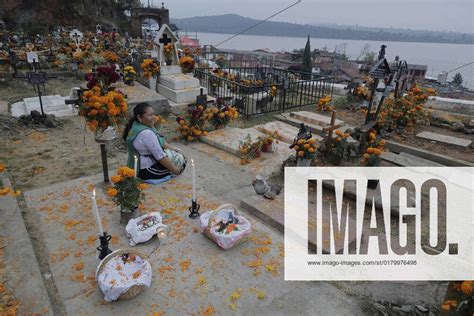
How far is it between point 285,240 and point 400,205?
1.91m

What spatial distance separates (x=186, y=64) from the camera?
404 inches

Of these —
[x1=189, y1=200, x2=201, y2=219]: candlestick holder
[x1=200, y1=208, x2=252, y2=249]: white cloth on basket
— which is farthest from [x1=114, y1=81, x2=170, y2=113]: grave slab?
[x1=200, y1=208, x2=252, y2=249]: white cloth on basket

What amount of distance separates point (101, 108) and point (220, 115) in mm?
3516

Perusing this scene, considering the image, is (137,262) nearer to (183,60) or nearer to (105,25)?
(183,60)

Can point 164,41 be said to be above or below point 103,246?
above

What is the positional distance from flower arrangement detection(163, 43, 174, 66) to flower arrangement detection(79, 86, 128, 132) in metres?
6.02

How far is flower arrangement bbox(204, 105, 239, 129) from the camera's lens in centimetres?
750

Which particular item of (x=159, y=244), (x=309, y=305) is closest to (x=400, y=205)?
(x=309, y=305)

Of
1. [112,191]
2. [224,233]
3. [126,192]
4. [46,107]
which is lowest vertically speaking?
[224,233]

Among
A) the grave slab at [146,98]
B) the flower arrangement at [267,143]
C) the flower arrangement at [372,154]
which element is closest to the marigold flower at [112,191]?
the flower arrangement at [267,143]

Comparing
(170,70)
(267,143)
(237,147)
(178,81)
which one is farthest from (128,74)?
(267,143)

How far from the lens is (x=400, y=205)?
4.40 m

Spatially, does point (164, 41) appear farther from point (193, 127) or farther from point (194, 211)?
point (194, 211)

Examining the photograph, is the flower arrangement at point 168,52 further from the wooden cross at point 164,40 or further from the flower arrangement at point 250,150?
the flower arrangement at point 250,150
